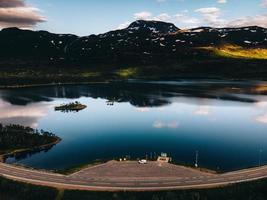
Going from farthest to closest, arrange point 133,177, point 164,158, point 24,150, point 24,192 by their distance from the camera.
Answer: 1. point 24,150
2. point 164,158
3. point 133,177
4. point 24,192

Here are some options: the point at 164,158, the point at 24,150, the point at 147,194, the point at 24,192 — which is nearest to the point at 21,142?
the point at 24,150

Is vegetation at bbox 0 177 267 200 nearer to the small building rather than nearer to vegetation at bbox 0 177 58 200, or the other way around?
vegetation at bbox 0 177 58 200

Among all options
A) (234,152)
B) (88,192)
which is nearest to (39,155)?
(88,192)

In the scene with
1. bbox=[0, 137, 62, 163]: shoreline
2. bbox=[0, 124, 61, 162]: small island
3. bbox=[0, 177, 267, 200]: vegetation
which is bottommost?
bbox=[0, 177, 267, 200]: vegetation

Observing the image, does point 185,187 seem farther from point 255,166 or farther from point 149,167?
point 255,166

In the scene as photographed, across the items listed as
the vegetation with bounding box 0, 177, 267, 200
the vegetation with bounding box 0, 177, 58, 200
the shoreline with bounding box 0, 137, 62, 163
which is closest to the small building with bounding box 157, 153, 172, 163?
the vegetation with bounding box 0, 177, 267, 200

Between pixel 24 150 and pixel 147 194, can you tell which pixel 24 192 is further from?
pixel 24 150
